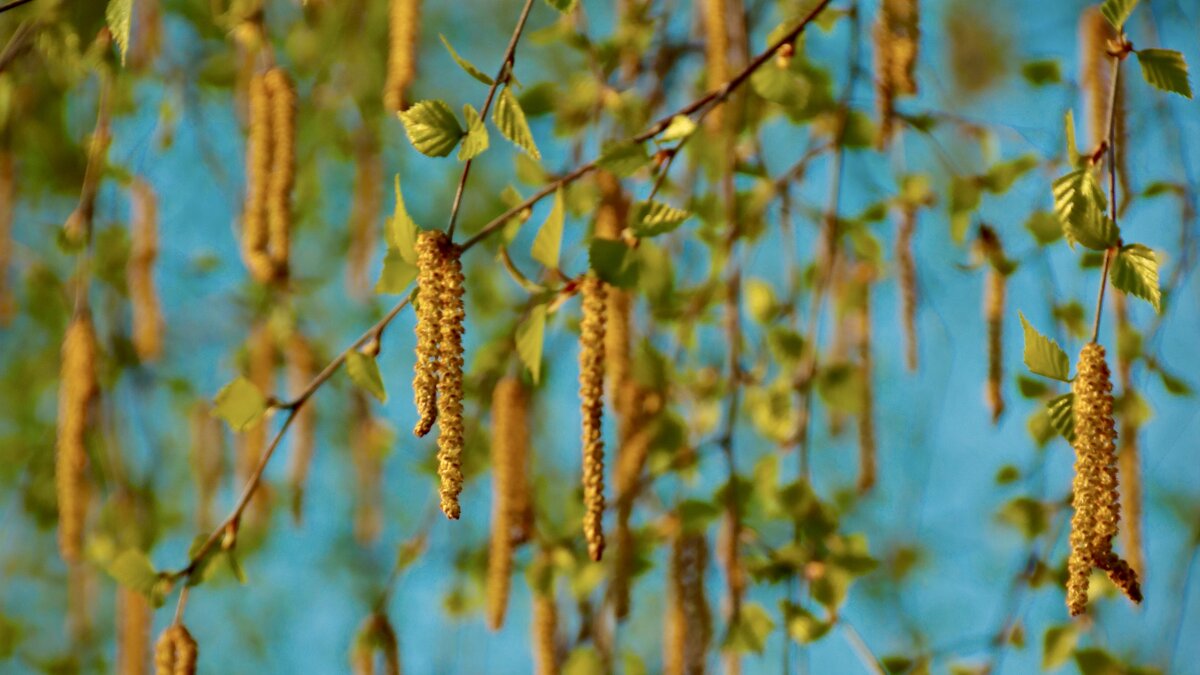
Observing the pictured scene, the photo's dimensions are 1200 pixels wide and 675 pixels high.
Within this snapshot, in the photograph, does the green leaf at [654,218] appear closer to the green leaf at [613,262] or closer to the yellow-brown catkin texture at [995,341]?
the green leaf at [613,262]

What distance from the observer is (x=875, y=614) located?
2789 mm

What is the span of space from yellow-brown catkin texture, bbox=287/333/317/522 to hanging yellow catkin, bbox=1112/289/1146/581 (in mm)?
899

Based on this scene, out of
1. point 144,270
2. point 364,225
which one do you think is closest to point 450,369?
point 364,225

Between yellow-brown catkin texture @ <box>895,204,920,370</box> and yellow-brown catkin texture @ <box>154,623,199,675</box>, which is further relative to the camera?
yellow-brown catkin texture @ <box>895,204,920,370</box>

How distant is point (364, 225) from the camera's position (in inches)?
66.1

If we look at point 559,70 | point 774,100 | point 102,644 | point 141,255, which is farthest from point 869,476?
point 102,644

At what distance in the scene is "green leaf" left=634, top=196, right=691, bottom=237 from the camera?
89cm

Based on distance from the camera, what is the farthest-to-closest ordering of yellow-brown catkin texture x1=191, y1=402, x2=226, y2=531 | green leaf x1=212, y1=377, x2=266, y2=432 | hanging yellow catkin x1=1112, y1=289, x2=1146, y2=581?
yellow-brown catkin texture x1=191, y1=402, x2=226, y2=531, hanging yellow catkin x1=1112, y1=289, x2=1146, y2=581, green leaf x1=212, y1=377, x2=266, y2=432

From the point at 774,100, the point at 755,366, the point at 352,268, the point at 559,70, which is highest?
the point at 559,70

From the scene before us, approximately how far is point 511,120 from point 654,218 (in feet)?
0.47

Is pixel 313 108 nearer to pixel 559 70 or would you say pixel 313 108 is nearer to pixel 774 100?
pixel 559 70

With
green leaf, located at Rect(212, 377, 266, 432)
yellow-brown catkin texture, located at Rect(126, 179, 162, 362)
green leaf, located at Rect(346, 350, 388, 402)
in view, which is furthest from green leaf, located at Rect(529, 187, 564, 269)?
yellow-brown catkin texture, located at Rect(126, 179, 162, 362)

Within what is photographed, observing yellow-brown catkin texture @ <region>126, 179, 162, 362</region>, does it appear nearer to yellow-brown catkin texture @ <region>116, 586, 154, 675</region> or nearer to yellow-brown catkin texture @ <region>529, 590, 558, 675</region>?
yellow-brown catkin texture @ <region>116, 586, 154, 675</region>

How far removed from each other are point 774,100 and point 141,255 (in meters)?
1.04
